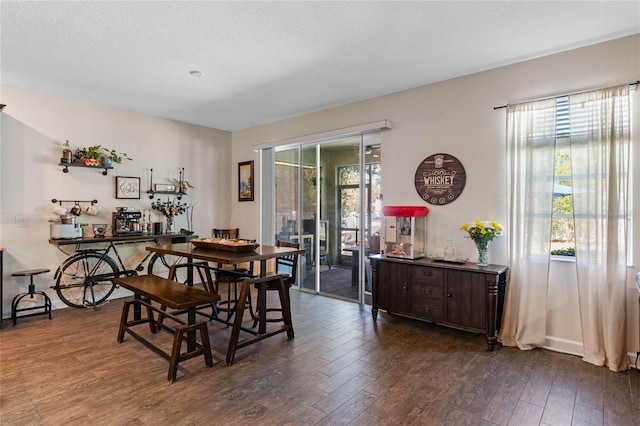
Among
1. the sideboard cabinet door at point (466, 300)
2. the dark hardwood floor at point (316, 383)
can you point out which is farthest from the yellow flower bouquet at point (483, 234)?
the dark hardwood floor at point (316, 383)

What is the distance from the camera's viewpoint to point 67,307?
4504 millimetres

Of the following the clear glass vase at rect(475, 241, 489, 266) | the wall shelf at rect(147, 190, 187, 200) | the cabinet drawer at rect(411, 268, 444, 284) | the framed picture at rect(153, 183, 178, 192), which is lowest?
the cabinet drawer at rect(411, 268, 444, 284)

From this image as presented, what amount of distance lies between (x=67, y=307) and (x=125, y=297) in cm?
74

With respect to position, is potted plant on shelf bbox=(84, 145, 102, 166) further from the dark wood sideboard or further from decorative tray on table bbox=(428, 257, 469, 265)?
decorative tray on table bbox=(428, 257, 469, 265)

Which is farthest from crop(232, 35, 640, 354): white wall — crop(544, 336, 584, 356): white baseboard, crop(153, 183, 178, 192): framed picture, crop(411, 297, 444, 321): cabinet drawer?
crop(153, 183, 178, 192): framed picture

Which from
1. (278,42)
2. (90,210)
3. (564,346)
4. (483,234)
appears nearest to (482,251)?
(483,234)

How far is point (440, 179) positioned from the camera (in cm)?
391

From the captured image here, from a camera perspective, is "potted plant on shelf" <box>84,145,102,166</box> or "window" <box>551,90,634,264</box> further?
"potted plant on shelf" <box>84,145,102,166</box>

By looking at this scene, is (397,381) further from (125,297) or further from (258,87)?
(125,297)

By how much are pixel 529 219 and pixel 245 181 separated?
4.58 meters

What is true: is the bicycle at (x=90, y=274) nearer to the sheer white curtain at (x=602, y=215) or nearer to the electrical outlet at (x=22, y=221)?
→ the electrical outlet at (x=22, y=221)

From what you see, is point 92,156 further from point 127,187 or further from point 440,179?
point 440,179

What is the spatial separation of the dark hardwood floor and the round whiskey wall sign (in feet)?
4.88

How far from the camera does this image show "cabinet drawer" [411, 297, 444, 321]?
3.49m
